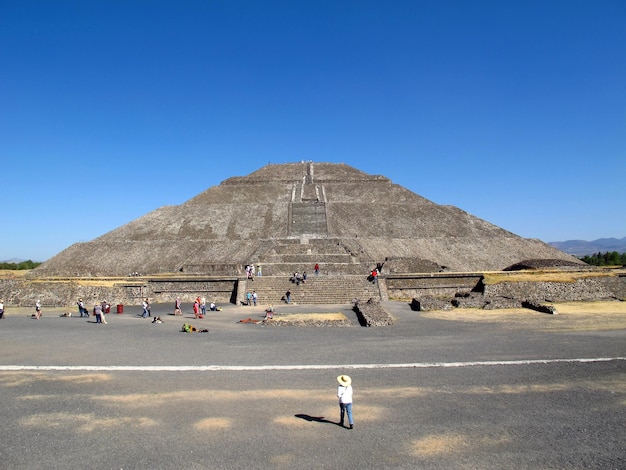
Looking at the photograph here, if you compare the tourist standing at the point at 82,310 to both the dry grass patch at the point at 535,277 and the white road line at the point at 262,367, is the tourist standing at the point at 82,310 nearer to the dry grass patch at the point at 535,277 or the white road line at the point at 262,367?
the white road line at the point at 262,367

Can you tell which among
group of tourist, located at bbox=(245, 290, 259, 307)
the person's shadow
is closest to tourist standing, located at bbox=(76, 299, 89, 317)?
group of tourist, located at bbox=(245, 290, 259, 307)

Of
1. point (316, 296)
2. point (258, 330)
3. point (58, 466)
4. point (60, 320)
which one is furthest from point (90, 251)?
point (58, 466)

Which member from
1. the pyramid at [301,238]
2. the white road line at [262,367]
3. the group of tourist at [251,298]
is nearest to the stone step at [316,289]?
the group of tourist at [251,298]

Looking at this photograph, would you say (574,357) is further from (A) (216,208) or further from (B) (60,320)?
(A) (216,208)

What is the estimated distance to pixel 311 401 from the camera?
28.8 ft

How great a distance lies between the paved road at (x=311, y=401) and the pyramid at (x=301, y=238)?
1639 cm

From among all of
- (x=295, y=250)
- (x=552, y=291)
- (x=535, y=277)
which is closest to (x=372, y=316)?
(x=552, y=291)

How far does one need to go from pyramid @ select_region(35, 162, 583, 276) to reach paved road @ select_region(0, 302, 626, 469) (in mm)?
16387

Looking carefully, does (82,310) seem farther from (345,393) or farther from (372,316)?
(345,393)

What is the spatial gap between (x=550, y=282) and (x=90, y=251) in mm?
38282

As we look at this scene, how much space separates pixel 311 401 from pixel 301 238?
3126 cm

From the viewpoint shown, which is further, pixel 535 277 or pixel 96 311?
pixel 535 277

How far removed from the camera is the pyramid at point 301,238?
34156mm

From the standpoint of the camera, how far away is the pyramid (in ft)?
112
